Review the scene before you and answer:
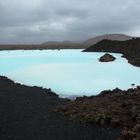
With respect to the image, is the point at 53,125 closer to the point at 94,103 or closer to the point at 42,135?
the point at 42,135

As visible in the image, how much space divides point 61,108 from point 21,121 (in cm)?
186

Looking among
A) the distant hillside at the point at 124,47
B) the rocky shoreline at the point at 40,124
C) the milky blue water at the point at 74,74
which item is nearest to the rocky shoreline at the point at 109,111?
the rocky shoreline at the point at 40,124

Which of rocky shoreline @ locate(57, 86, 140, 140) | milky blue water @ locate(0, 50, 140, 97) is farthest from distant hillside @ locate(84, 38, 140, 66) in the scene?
rocky shoreline @ locate(57, 86, 140, 140)

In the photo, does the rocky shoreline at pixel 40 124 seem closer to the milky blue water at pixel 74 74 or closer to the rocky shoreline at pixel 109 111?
the rocky shoreline at pixel 109 111

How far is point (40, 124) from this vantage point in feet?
41.7

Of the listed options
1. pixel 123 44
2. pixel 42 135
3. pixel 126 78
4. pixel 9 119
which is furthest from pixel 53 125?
pixel 123 44

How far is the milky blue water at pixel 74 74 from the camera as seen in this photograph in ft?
74.7

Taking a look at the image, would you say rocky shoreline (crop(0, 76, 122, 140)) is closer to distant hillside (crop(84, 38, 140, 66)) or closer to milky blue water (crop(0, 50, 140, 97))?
milky blue water (crop(0, 50, 140, 97))

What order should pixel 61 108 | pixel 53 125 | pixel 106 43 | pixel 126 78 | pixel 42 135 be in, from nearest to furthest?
pixel 42 135
pixel 53 125
pixel 61 108
pixel 126 78
pixel 106 43

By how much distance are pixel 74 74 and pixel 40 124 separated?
14233 mm

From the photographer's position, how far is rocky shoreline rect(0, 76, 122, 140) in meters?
11.4

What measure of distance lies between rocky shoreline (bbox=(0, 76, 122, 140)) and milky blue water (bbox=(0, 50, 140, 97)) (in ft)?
17.2

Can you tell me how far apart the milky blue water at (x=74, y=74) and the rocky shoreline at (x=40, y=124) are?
5.23 m

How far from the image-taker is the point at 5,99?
17.5 meters
